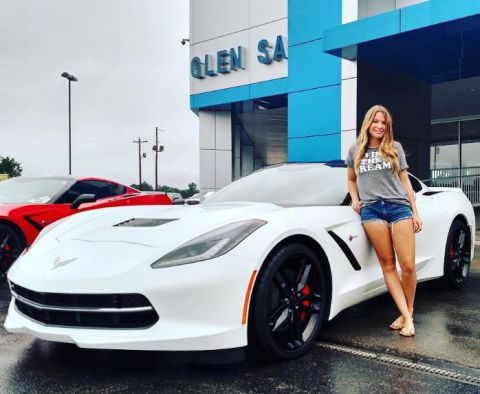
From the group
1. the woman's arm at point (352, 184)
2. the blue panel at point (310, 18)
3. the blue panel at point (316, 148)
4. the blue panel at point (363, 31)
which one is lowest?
the woman's arm at point (352, 184)

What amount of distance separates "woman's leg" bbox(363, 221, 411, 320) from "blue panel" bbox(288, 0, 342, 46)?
11.7 meters

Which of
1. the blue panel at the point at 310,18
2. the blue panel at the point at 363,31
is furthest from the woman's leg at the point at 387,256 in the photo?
the blue panel at the point at 310,18

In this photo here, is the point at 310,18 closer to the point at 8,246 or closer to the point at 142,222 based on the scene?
the point at 8,246

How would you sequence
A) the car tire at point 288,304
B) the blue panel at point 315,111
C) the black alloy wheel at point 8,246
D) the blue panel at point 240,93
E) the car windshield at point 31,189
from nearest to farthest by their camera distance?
the car tire at point 288,304 < the black alloy wheel at point 8,246 < the car windshield at point 31,189 < the blue panel at point 315,111 < the blue panel at point 240,93

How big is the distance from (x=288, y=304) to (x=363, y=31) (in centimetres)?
999

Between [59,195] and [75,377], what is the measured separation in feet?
13.9

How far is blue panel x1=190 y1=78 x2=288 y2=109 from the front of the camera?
17.2 metres

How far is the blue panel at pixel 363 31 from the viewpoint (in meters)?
11.1

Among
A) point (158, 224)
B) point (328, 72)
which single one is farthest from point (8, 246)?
point (328, 72)

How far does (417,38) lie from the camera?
11.3 meters

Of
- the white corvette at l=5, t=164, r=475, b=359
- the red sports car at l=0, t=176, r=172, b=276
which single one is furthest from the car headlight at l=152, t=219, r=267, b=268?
the red sports car at l=0, t=176, r=172, b=276

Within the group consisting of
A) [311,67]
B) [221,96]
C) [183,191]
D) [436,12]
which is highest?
[436,12]

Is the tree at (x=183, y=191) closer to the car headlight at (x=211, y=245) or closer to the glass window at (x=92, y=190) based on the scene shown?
the glass window at (x=92, y=190)

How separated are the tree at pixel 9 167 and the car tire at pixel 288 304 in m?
67.6
